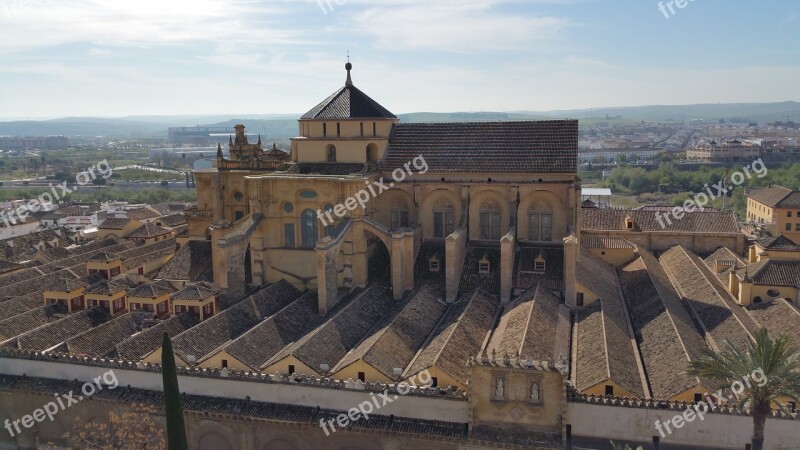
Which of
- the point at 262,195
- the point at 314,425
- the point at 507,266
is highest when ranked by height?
the point at 262,195

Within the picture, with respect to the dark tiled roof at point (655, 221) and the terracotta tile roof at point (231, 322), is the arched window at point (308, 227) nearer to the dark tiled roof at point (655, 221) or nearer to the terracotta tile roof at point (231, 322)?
the terracotta tile roof at point (231, 322)

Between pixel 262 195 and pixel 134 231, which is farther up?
pixel 262 195

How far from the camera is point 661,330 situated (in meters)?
30.0

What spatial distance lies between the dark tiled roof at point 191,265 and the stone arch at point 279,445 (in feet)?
→ 51.5

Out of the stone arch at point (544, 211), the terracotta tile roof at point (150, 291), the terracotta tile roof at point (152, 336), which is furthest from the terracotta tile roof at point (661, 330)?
the terracotta tile roof at point (150, 291)

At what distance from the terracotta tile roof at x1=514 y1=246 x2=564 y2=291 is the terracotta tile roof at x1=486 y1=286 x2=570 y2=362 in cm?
72

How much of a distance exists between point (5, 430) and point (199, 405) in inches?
384

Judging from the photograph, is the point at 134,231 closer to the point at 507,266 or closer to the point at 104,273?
the point at 104,273

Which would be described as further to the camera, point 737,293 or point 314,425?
point 737,293

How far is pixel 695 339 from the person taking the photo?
2931cm

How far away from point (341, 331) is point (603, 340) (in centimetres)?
1145

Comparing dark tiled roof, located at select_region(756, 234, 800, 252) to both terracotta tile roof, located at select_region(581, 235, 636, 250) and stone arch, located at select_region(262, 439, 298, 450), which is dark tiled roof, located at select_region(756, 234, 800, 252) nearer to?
terracotta tile roof, located at select_region(581, 235, 636, 250)

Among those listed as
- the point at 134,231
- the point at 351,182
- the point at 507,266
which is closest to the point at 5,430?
the point at 351,182

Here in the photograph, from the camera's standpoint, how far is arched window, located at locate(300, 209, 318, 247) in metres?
37.8
